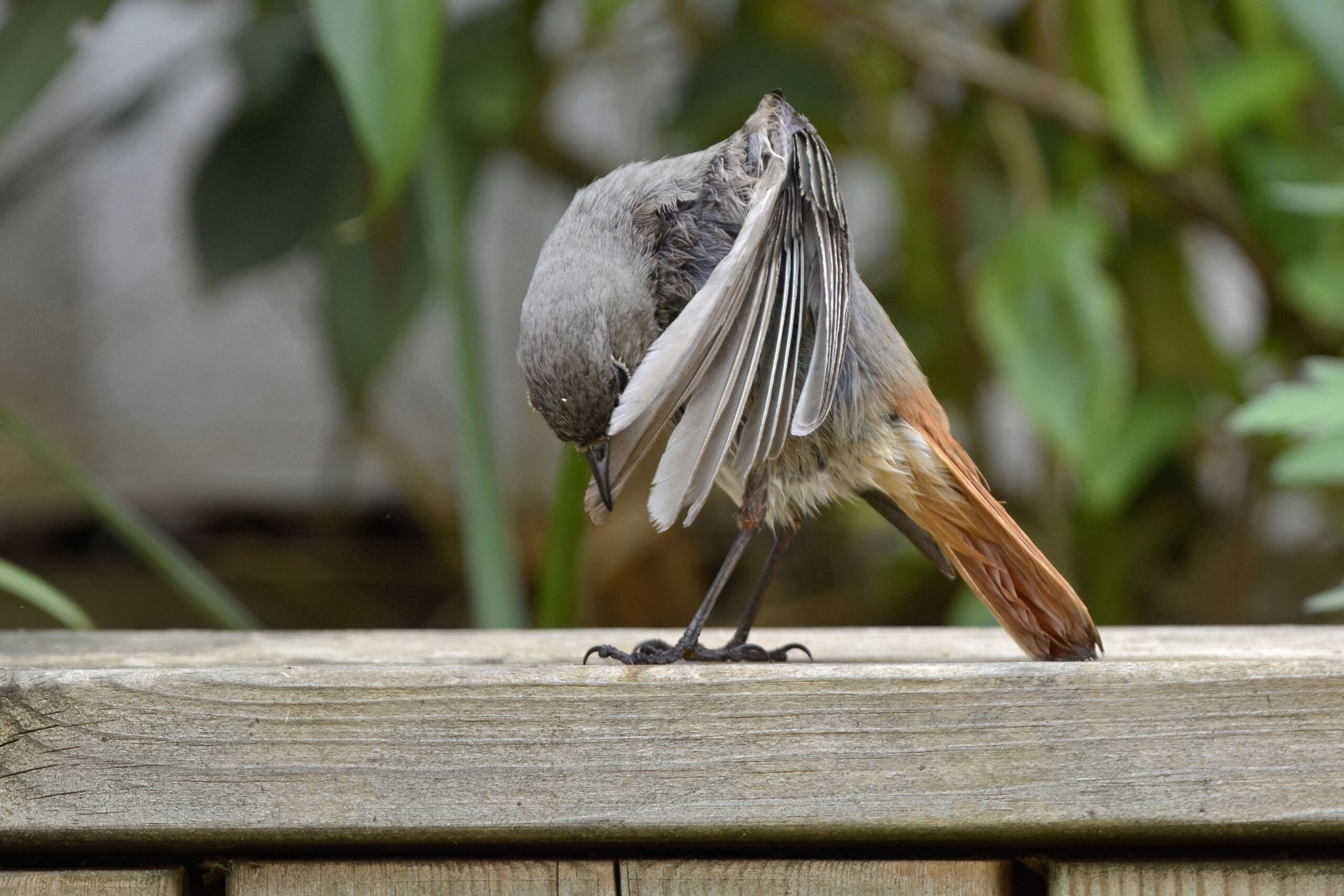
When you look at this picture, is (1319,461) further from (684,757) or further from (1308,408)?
(684,757)

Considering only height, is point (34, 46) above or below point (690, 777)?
above

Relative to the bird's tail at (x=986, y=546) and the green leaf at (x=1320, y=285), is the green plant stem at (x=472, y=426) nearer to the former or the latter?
the bird's tail at (x=986, y=546)

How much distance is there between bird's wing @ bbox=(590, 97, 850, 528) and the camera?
1150 mm

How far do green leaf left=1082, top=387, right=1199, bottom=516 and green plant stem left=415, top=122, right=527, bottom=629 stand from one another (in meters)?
1.15

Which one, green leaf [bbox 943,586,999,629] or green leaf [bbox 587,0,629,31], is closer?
green leaf [bbox 587,0,629,31]

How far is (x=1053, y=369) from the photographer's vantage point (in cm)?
252

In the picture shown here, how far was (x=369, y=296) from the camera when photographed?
2893 mm

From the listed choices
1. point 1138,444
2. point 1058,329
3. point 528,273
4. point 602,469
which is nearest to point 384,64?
point 528,273

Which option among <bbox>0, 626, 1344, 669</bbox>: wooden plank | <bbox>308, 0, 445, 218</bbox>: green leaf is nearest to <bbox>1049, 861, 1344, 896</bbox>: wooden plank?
<bbox>0, 626, 1344, 669</bbox>: wooden plank

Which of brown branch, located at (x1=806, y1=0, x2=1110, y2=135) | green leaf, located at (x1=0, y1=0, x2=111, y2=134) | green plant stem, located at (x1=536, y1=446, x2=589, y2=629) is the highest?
brown branch, located at (x1=806, y1=0, x2=1110, y2=135)

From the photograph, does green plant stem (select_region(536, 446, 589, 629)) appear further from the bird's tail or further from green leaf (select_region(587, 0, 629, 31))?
green leaf (select_region(587, 0, 629, 31))

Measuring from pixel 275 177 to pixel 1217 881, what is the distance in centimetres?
240

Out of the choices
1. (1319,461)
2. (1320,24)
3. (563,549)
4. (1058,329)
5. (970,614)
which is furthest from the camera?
(970,614)

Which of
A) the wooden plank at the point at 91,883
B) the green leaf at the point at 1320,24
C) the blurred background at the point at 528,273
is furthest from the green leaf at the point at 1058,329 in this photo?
the wooden plank at the point at 91,883
